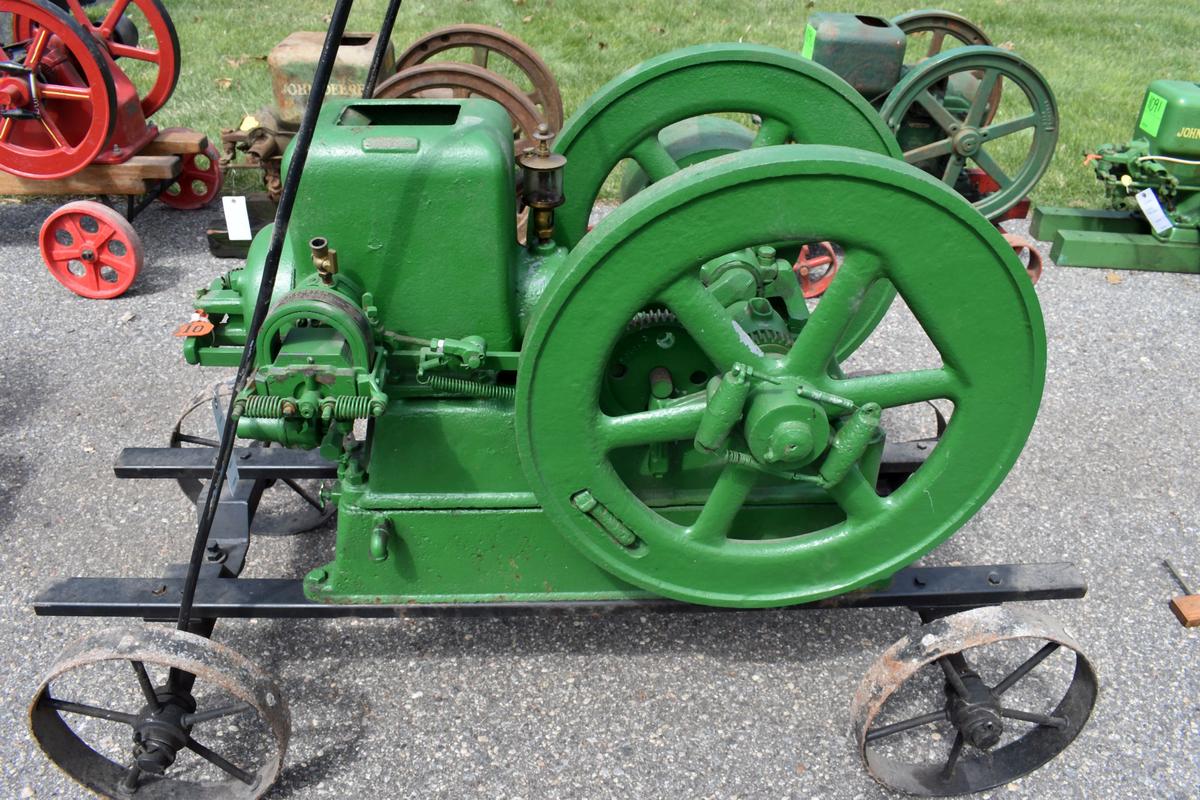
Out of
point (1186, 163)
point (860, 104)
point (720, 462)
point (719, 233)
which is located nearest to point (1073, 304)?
point (1186, 163)

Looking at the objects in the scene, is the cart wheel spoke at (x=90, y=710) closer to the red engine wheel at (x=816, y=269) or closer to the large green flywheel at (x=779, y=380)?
the large green flywheel at (x=779, y=380)

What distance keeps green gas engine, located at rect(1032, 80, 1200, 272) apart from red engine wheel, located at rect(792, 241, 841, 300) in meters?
1.23

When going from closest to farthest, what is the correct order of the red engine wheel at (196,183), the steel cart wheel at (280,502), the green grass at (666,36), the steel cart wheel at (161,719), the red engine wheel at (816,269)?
the steel cart wheel at (161,719) → the steel cart wheel at (280,502) → the red engine wheel at (816,269) → the red engine wheel at (196,183) → the green grass at (666,36)

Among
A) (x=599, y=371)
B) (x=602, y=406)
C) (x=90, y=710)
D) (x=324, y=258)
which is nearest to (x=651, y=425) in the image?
(x=599, y=371)

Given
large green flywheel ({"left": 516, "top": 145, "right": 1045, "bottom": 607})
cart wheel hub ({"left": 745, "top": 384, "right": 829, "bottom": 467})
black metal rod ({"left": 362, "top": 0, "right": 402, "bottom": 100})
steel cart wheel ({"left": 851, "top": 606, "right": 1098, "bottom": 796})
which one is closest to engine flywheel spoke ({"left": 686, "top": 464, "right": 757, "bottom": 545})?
large green flywheel ({"left": 516, "top": 145, "right": 1045, "bottom": 607})

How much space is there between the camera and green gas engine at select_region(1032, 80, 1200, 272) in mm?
4250

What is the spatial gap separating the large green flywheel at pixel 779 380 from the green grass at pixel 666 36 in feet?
13.4

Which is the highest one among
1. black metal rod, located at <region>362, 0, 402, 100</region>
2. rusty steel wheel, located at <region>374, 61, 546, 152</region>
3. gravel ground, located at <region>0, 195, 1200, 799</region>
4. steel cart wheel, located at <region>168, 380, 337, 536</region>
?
black metal rod, located at <region>362, 0, 402, 100</region>

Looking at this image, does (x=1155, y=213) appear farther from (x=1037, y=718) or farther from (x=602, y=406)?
(x=602, y=406)

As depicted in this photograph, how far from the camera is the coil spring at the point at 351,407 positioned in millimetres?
1665

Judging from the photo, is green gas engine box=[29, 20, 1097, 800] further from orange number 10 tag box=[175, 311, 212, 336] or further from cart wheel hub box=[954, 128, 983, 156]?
cart wheel hub box=[954, 128, 983, 156]

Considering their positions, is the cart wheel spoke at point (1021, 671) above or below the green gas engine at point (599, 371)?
below

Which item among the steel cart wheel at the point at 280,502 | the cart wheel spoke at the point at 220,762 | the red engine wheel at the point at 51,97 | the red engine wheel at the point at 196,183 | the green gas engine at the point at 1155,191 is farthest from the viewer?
the red engine wheel at the point at 196,183

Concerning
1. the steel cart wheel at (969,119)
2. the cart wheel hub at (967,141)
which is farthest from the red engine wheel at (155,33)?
the cart wheel hub at (967,141)
